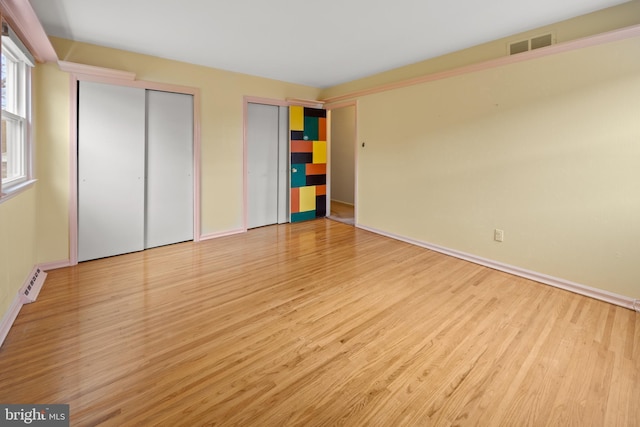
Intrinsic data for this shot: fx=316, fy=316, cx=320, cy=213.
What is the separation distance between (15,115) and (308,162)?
12.9 ft

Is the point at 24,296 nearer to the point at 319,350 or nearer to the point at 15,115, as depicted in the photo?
the point at 15,115

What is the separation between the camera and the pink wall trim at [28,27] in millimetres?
2123

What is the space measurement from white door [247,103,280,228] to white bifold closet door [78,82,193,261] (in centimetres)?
101

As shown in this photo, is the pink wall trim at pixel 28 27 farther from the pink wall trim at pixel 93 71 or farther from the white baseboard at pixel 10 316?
the white baseboard at pixel 10 316

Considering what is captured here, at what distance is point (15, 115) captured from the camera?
283 cm

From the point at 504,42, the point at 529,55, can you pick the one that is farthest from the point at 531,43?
the point at 504,42

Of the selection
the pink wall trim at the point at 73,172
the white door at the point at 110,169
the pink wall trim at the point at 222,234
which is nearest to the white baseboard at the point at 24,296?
the pink wall trim at the point at 73,172

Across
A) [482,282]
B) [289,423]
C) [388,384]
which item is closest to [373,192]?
[482,282]

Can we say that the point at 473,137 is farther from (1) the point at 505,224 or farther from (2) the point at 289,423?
(2) the point at 289,423

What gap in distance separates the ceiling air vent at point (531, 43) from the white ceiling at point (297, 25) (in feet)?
0.38

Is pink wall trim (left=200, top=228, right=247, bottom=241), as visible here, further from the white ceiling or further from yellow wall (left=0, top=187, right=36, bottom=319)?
the white ceiling

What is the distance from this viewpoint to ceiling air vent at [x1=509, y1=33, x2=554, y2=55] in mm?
3111

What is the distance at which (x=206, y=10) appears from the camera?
9.23ft

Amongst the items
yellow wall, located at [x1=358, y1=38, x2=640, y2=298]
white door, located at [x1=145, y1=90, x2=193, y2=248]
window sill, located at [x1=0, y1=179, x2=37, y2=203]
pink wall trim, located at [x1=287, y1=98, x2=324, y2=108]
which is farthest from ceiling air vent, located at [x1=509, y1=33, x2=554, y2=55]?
window sill, located at [x1=0, y1=179, x2=37, y2=203]
